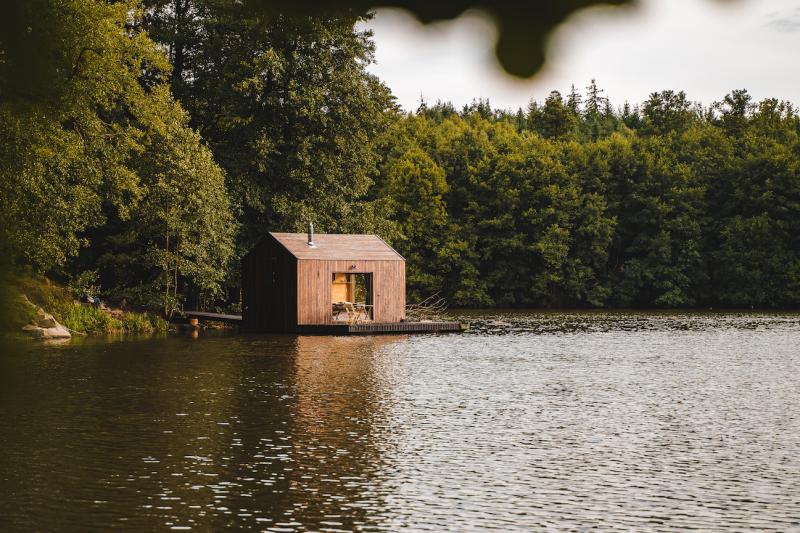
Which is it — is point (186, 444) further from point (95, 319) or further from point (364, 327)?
point (95, 319)

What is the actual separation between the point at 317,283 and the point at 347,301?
3.39m

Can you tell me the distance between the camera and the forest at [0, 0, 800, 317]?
3.42m

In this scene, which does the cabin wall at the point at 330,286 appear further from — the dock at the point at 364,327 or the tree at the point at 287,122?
the tree at the point at 287,122

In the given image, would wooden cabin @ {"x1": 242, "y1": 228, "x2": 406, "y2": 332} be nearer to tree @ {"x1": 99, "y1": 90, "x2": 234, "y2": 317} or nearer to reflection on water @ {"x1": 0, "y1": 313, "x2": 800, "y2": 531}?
tree @ {"x1": 99, "y1": 90, "x2": 234, "y2": 317}

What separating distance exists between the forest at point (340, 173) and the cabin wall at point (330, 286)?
424cm

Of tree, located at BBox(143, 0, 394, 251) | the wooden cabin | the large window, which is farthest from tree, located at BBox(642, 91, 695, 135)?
tree, located at BBox(143, 0, 394, 251)

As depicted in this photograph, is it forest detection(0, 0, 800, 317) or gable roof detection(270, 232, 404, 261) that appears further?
gable roof detection(270, 232, 404, 261)

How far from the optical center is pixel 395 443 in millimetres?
14000

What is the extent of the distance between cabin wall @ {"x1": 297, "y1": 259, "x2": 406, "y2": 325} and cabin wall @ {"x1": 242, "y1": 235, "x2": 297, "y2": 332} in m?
0.36

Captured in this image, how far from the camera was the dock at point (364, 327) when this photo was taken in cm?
3809

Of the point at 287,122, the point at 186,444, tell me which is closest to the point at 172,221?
the point at 287,122

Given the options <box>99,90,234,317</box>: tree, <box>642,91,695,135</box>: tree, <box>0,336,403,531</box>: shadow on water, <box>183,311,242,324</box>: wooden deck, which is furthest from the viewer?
<box>183,311,242,324</box>: wooden deck

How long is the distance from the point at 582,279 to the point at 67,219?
4798 centimetres

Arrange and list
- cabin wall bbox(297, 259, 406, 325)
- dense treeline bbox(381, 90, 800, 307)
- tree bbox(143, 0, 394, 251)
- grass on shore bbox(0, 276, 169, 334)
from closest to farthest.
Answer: grass on shore bbox(0, 276, 169, 334) → cabin wall bbox(297, 259, 406, 325) → tree bbox(143, 0, 394, 251) → dense treeline bbox(381, 90, 800, 307)
